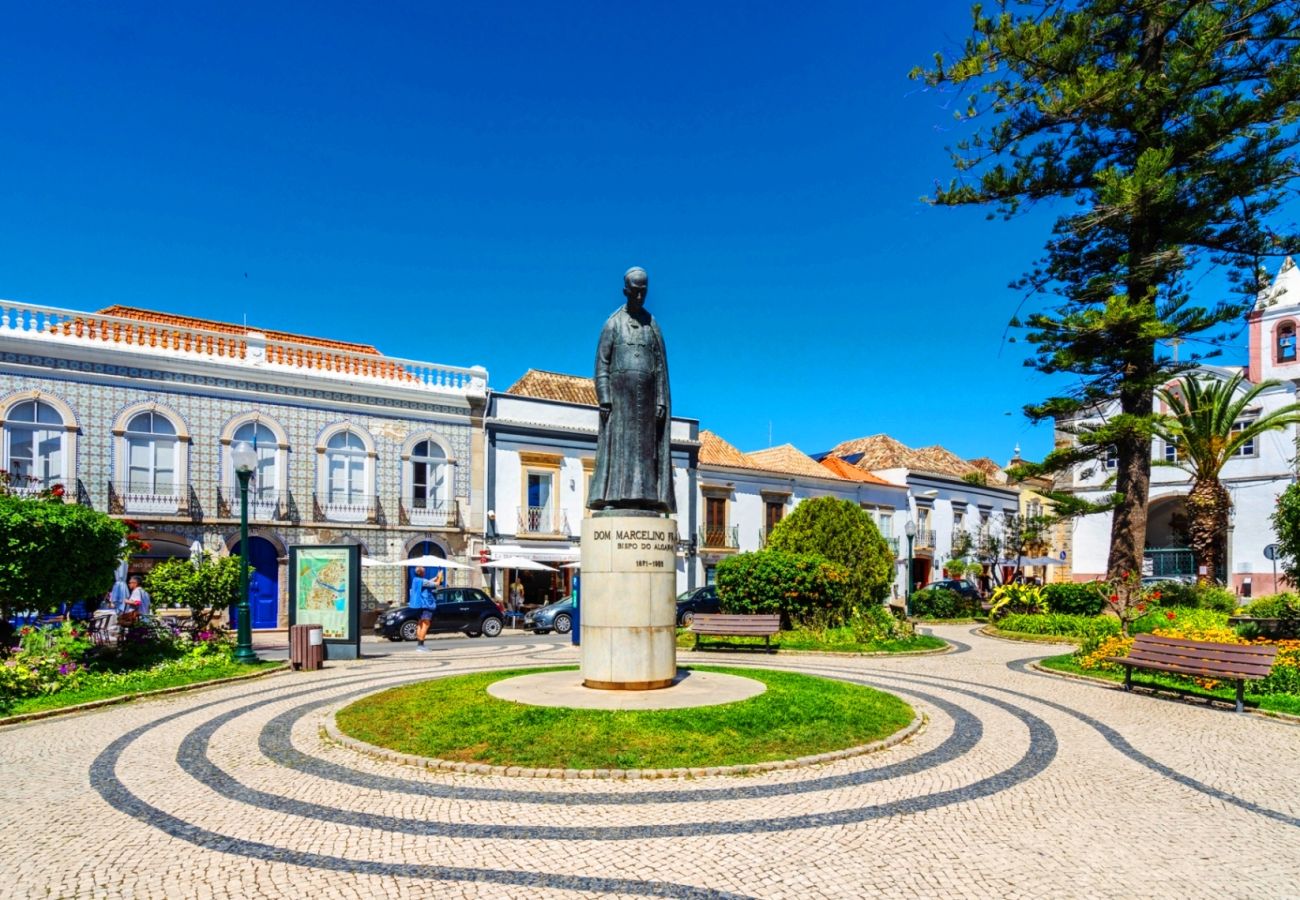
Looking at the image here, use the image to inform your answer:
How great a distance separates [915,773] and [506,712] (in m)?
3.92

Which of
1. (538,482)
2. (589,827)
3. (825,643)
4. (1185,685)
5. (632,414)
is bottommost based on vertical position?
(825,643)

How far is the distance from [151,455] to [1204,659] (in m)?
24.9

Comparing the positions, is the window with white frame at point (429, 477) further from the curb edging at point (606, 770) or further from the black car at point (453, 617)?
the curb edging at point (606, 770)

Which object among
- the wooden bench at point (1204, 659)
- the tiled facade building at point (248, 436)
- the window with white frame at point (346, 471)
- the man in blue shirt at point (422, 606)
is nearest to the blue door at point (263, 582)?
the tiled facade building at point (248, 436)

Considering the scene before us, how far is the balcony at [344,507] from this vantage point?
88.8ft

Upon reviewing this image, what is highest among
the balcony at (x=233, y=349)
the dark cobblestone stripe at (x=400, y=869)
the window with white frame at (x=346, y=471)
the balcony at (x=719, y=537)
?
the balcony at (x=233, y=349)

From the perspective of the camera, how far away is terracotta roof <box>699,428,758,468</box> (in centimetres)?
3656

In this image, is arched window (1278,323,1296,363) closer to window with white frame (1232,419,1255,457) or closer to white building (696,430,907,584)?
window with white frame (1232,419,1255,457)

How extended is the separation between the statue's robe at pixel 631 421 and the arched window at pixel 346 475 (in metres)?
19.0

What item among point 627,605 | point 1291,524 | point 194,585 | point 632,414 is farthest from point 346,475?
point 1291,524

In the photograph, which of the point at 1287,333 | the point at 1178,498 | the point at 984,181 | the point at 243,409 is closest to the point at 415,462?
the point at 243,409

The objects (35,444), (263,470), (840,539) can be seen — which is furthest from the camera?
(263,470)

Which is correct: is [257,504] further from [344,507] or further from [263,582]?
[344,507]

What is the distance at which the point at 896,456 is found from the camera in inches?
1810
